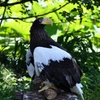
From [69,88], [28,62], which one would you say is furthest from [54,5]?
[69,88]

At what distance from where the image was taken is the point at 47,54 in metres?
3.26

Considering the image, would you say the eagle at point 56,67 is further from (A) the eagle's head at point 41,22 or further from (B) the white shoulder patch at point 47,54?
(A) the eagle's head at point 41,22

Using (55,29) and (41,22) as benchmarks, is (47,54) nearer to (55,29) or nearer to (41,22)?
(41,22)

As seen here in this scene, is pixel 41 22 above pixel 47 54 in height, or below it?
above

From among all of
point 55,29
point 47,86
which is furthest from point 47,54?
point 55,29

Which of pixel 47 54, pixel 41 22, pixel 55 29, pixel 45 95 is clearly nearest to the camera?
pixel 45 95

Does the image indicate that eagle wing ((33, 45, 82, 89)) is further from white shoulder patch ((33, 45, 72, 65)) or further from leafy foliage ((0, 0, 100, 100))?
leafy foliage ((0, 0, 100, 100))

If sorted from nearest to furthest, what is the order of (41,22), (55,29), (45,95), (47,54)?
(45,95) < (47,54) < (41,22) < (55,29)

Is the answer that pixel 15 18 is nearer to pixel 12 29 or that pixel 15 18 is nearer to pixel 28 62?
pixel 12 29

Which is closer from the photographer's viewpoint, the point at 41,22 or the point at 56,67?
the point at 56,67

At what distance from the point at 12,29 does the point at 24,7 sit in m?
0.55

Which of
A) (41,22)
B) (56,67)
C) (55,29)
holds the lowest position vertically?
(55,29)

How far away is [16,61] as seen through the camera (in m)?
5.16

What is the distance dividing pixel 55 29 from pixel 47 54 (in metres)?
2.13
